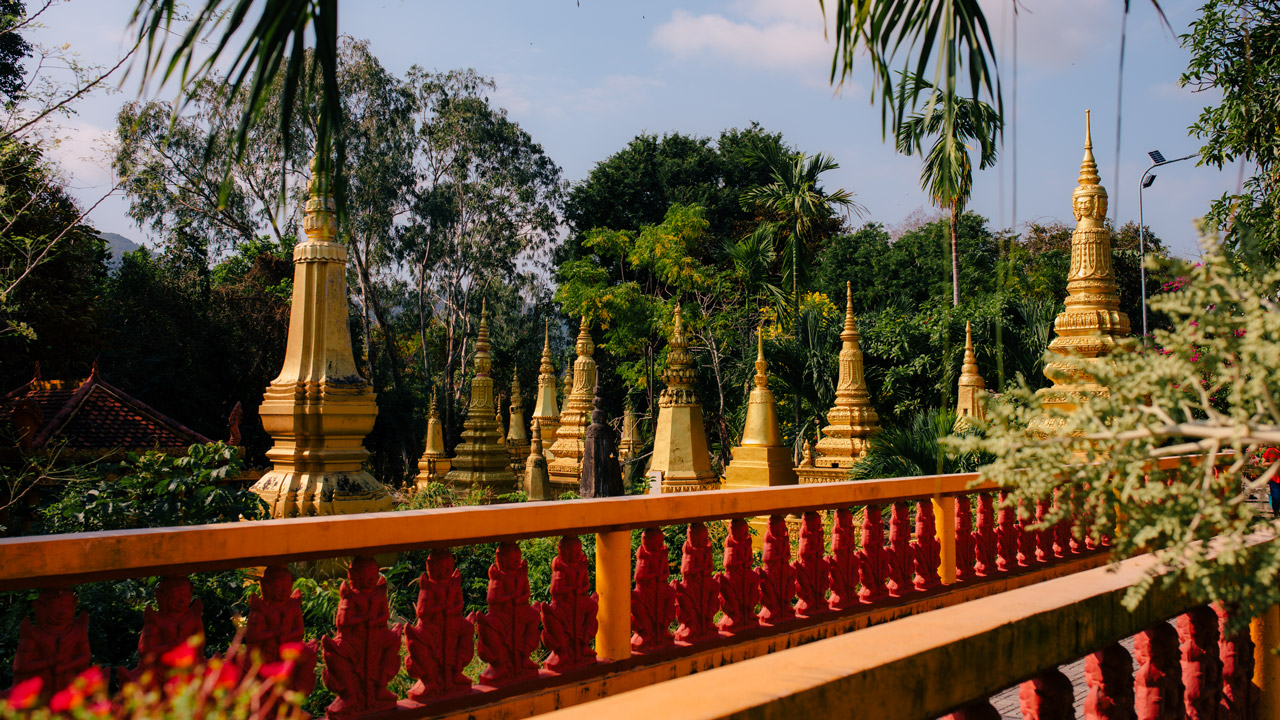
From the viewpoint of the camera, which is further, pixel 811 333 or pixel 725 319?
pixel 725 319

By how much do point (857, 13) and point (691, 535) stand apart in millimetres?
2394

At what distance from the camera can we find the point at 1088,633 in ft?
6.82

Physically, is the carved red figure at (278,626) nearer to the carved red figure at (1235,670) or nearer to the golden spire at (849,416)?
the carved red figure at (1235,670)

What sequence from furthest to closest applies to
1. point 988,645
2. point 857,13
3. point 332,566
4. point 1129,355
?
1. point 332,566
2. point 857,13
3. point 988,645
4. point 1129,355

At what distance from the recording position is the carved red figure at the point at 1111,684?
2213 mm

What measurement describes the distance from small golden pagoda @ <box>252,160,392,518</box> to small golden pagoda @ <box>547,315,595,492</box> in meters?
8.62

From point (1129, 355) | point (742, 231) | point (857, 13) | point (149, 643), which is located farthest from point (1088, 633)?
point (742, 231)

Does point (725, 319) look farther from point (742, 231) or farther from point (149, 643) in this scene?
point (149, 643)

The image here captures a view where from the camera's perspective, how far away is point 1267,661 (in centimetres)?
306

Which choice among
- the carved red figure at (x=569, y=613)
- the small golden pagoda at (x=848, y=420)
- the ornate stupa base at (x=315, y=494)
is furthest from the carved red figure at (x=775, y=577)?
the small golden pagoda at (x=848, y=420)

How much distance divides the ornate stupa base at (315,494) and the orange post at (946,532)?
469 centimetres

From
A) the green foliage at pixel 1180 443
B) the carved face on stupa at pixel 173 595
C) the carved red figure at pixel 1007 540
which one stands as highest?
the green foliage at pixel 1180 443

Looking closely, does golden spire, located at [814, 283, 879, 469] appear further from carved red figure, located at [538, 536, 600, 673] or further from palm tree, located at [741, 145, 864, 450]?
carved red figure, located at [538, 536, 600, 673]

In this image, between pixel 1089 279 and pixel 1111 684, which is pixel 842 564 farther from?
pixel 1089 279
